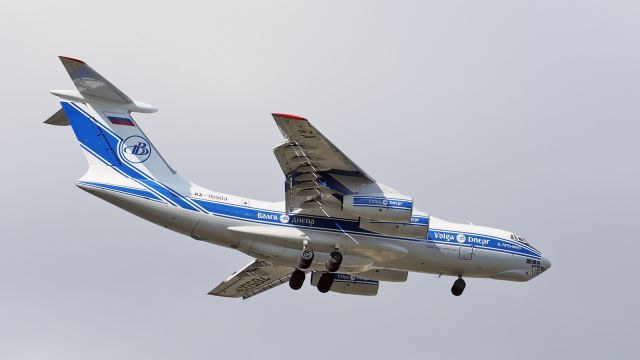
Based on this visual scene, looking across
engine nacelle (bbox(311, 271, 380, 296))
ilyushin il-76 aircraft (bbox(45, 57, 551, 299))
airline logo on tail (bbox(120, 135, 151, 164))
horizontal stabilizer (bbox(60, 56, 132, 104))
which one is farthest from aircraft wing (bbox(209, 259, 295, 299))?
horizontal stabilizer (bbox(60, 56, 132, 104))

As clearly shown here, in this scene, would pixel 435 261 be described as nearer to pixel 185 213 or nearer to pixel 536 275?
pixel 536 275

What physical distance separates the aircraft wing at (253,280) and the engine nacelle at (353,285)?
3.68 feet

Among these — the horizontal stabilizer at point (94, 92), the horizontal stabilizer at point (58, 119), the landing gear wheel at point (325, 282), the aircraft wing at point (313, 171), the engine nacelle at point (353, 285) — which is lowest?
the landing gear wheel at point (325, 282)

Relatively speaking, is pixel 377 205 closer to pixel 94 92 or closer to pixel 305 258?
pixel 305 258

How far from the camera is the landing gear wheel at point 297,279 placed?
28.5 meters

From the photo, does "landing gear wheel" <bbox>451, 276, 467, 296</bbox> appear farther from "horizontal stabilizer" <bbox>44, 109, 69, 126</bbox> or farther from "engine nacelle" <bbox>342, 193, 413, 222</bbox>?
"horizontal stabilizer" <bbox>44, 109, 69, 126</bbox>

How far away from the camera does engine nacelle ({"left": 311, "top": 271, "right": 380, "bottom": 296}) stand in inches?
1191

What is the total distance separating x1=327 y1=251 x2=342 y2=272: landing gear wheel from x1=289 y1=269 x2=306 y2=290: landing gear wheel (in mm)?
1690

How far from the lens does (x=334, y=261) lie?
87.9ft

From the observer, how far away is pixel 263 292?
3138cm

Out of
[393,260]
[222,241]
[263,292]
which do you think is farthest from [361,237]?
[263,292]

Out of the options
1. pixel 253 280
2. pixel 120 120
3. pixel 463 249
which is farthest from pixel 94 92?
pixel 463 249

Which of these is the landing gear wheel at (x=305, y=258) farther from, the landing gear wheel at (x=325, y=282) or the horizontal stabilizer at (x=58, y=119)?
the horizontal stabilizer at (x=58, y=119)

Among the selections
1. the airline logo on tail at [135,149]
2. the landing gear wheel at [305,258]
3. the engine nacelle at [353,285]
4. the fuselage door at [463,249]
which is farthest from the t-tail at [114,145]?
the fuselage door at [463,249]
